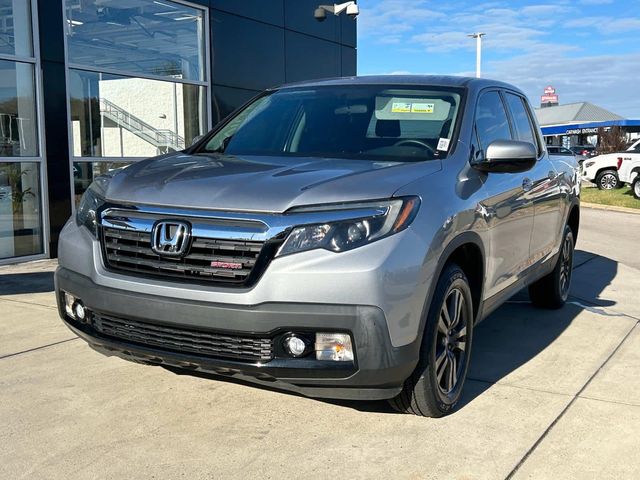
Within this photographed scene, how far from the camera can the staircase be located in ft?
32.9

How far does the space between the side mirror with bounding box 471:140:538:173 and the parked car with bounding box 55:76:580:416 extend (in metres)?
0.01

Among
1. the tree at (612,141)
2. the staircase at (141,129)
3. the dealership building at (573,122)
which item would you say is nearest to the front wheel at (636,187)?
the staircase at (141,129)

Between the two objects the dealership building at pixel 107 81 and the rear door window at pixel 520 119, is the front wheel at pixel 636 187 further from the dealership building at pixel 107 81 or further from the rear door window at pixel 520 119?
the rear door window at pixel 520 119

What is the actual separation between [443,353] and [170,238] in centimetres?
151

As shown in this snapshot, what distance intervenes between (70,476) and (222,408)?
935 millimetres

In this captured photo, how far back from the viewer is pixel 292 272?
9.70ft

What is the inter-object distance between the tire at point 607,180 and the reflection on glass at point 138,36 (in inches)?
609

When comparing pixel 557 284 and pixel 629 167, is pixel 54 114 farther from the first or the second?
pixel 629 167

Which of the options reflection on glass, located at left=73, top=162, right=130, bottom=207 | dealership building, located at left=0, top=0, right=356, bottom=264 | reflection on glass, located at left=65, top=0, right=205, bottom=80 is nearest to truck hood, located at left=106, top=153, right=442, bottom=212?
dealership building, located at left=0, top=0, right=356, bottom=264

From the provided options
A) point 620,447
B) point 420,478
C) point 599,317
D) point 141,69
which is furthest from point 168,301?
point 141,69

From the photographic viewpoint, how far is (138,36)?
35.0 ft

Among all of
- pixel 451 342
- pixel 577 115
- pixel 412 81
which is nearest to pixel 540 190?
pixel 412 81

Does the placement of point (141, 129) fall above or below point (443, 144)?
above

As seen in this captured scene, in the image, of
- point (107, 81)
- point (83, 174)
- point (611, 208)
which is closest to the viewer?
point (83, 174)
